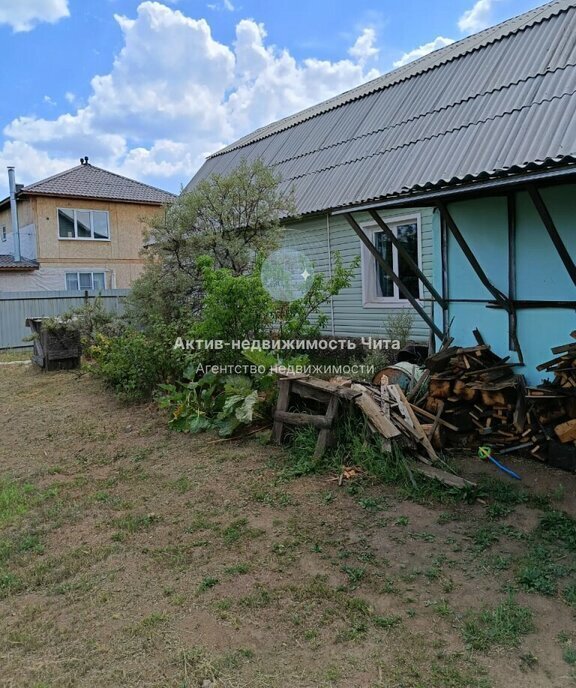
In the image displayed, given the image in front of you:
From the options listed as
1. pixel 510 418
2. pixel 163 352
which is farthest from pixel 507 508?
pixel 163 352

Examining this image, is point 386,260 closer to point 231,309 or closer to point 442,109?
point 442,109

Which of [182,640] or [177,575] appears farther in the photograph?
[177,575]

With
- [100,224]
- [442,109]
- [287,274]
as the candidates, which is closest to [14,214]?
[100,224]

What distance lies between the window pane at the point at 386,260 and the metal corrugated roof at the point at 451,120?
2.57 ft

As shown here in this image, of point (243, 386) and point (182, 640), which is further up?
point (243, 386)

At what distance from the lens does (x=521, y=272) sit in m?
4.97

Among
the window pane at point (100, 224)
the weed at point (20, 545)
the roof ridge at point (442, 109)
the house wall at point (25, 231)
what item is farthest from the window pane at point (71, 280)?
the weed at point (20, 545)

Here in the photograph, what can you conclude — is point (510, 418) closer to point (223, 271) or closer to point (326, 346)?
point (223, 271)

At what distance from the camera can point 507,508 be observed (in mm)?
3701

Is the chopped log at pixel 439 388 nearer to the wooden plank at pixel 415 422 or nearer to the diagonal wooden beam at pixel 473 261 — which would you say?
the wooden plank at pixel 415 422

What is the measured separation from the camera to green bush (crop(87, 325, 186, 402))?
7109mm

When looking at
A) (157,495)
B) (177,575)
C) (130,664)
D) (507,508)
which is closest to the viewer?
(130,664)

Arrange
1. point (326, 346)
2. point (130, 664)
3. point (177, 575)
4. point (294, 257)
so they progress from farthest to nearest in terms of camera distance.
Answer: point (294, 257), point (326, 346), point (177, 575), point (130, 664)

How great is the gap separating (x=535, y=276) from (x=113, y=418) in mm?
5297
